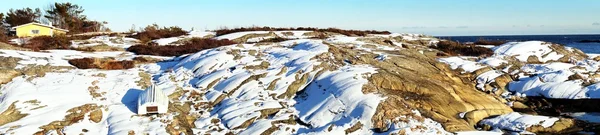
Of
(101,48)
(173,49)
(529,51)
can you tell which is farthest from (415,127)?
(101,48)

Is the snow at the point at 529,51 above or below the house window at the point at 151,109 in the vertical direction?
above

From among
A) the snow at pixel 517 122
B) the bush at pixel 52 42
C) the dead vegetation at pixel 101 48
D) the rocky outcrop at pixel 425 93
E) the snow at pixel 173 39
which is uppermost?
the snow at pixel 173 39

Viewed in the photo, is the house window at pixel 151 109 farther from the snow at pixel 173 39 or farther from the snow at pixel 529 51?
the snow at pixel 529 51

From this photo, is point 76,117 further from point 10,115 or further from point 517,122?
point 517,122

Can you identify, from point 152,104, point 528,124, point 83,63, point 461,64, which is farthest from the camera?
point 83,63

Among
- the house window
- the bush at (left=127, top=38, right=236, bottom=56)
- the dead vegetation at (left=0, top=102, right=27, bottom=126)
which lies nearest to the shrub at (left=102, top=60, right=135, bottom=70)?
the bush at (left=127, top=38, right=236, bottom=56)

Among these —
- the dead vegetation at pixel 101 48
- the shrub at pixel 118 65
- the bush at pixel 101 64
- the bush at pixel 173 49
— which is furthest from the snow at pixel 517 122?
the dead vegetation at pixel 101 48

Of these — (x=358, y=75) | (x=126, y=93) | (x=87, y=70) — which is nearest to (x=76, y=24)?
(x=87, y=70)

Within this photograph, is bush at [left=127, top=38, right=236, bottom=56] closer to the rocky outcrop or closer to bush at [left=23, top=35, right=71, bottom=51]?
bush at [left=23, top=35, right=71, bottom=51]
